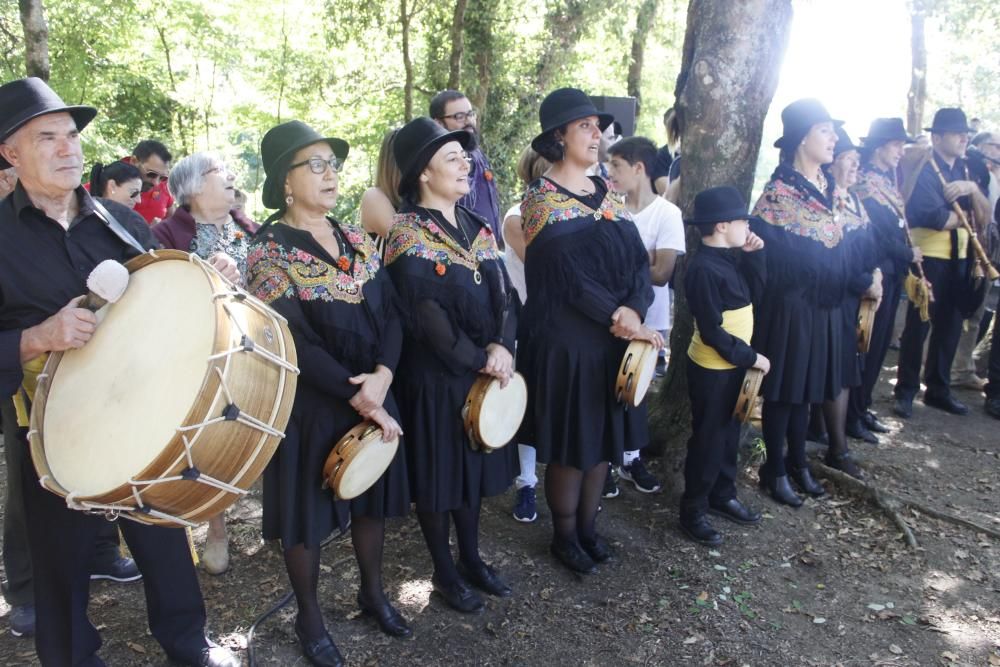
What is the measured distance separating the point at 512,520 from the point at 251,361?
2.41 meters

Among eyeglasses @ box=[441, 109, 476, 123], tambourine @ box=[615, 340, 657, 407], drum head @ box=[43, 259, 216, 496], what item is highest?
eyeglasses @ box=[441, 109, 476, 123]

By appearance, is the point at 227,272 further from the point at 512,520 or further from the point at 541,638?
the point at 512,520

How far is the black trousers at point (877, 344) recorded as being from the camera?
215 inches

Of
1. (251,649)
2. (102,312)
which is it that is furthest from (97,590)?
(102,312)

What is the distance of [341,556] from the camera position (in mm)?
3854

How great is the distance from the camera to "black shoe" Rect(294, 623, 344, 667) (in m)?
2.95

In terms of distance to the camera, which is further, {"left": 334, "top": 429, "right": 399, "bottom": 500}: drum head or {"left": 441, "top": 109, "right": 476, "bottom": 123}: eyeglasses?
{"left": 441, "top": 109, "right": 476, "bottom": 123}: eyeglasses

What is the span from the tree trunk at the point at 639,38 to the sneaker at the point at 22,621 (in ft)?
25.9

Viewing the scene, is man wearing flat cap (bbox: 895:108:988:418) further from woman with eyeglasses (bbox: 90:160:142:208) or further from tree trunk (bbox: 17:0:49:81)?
tree trunk (bbox: 17:0:49:81)

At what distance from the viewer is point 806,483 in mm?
4535

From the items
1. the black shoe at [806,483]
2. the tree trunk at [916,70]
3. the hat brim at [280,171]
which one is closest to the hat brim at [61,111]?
the hat brim at [280,171]

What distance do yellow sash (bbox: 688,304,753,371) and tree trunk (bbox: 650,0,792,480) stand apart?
80 centimetres

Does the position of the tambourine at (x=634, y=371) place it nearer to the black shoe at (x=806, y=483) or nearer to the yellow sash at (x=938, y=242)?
the black shoe at (x=806, y=483)

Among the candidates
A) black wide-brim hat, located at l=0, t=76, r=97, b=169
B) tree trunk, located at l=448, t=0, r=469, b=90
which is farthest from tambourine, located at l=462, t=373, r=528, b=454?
tree trunk, located at l=448, t=0, r=469, b=90
